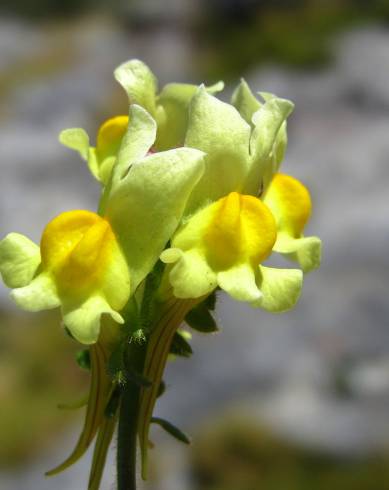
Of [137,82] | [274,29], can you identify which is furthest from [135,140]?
[274,29]

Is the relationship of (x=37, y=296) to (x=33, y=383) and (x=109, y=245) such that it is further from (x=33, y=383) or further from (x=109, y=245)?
(x=33, y=383)

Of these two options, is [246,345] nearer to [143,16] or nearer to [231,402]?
[231,402]

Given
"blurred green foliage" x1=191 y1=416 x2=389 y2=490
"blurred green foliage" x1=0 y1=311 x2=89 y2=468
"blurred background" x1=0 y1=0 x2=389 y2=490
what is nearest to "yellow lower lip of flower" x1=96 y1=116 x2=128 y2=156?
"blurred background" x1=0 y1=0 x2=389 y2=490

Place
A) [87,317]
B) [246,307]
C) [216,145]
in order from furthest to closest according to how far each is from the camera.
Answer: [246,307] < [216,145] < [87,317]

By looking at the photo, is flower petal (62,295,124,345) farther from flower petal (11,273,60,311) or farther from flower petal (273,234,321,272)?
flower petal (273,234,321,272)

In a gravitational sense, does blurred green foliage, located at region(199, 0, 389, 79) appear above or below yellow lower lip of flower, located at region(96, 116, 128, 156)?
above

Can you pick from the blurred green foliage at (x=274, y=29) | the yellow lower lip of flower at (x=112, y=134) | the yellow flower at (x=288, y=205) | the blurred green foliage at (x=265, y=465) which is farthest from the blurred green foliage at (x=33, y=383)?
the blurred green foliage at (x=274, y=29)

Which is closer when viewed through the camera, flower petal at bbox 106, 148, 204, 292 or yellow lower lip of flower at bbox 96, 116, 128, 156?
flower petal at bbox 106, 148, 204, 292
